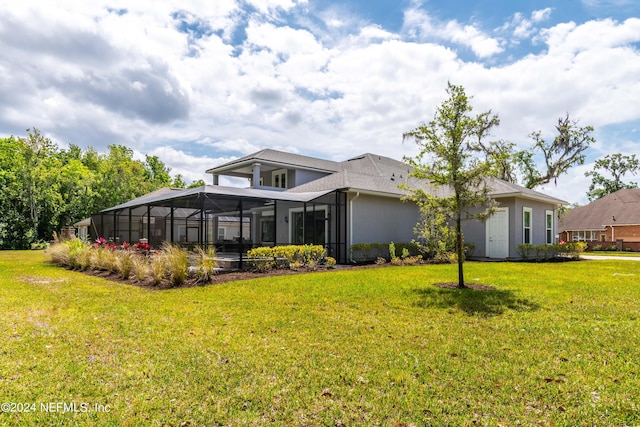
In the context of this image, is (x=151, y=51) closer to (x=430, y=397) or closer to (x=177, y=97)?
(x=177, y=97)

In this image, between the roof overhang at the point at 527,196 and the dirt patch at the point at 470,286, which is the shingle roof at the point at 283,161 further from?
the dirt patch at the point at 470,286

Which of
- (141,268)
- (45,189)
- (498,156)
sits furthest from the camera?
(45,189)

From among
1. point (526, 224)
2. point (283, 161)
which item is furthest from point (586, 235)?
point (283, 161)

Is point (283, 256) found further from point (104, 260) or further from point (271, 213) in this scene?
point (271, 213)

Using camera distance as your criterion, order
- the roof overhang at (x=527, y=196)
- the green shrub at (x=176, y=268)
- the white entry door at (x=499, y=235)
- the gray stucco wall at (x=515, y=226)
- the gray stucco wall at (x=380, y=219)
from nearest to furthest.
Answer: the green shrub at (x=176, y=268)
the gray stucco wall at (x=380, y=219)
the roof overhang at (x=527, y=196)
the gray stucco wall at (x=515, y=226)
the white entry door at (x=499, y=235)

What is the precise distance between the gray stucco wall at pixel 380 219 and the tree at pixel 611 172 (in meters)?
41.9

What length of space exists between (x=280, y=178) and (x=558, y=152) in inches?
921

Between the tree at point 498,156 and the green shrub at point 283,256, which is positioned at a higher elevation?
the tree at point 498,156

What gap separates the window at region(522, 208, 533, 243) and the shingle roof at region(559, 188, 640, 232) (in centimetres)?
2184

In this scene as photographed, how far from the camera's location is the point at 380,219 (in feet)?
57.8

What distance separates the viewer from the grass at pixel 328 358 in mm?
3246

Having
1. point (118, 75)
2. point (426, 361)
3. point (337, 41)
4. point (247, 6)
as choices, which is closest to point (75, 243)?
point (118, 75)

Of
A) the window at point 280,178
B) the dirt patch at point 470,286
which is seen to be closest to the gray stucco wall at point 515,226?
the dirt patch at point 470,286

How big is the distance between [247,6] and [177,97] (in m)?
9.15
